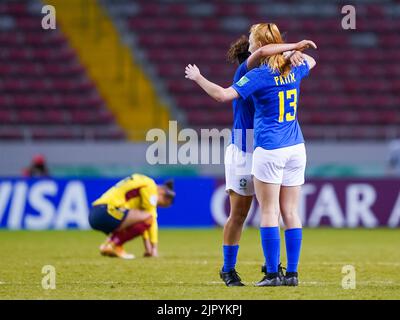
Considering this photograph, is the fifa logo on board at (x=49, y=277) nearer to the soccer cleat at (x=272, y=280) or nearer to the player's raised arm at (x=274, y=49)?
the soccer cleat at (x=272, y=280)

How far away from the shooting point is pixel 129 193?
11.8 meters

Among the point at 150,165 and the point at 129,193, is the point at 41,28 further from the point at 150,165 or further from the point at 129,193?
the point at 129,193

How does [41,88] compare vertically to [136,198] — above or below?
above

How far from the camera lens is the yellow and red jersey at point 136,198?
37.9ft

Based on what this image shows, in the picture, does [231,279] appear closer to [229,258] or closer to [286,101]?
[229,258]

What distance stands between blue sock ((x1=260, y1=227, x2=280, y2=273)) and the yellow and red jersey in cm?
379

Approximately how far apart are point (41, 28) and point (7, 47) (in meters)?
1.07

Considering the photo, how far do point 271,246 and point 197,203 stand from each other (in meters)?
10.0

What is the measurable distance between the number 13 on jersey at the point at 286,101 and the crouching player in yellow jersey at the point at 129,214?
3959 millimetres

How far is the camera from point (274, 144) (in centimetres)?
778

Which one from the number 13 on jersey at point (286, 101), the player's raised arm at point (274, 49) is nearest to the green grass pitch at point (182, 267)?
the number 13 on jersey at point (286, 101)

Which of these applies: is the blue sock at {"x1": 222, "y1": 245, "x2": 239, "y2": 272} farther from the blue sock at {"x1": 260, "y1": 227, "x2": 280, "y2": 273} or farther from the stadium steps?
the stadium steps

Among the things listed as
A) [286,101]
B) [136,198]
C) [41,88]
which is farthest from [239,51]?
[41,88]

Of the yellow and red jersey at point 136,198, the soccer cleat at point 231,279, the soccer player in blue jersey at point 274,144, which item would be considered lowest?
the soccer cleat at point 231,279
